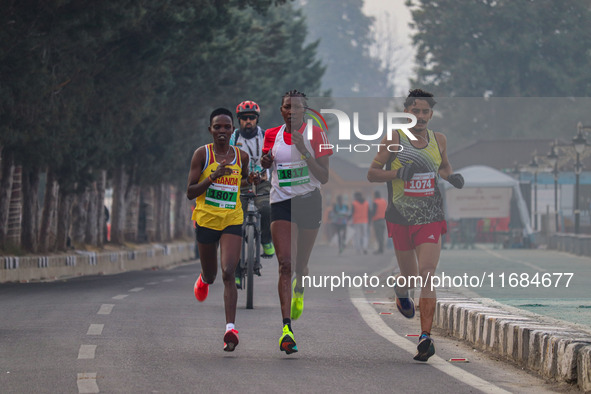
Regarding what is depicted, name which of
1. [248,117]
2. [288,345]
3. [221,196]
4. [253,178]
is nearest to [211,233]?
[221,196]

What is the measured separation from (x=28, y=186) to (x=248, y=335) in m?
18.0

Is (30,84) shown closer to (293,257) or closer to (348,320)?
(348,320)

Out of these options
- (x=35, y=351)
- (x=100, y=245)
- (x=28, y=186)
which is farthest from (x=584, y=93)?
(x=35, y=351)

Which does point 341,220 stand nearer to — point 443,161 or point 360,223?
point 360,223

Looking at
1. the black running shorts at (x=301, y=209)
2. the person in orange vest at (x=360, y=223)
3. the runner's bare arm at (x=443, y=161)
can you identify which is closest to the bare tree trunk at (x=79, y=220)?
the person in orange vest at (x=360, y=223)

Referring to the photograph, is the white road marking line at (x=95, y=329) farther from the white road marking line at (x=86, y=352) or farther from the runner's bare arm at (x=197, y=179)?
the runner's bare arm at (x=197, y=179)

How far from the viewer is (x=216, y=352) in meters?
10.2

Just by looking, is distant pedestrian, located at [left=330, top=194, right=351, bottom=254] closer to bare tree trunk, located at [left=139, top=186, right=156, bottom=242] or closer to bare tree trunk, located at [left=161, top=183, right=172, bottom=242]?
bare tree trunk, located at [left=139, top=186, right=156, bottom=242]

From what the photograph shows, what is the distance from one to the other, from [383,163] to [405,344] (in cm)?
169

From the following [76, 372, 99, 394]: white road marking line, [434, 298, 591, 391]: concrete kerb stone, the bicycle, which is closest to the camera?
[76, 372, 99, 394]: white road marking line

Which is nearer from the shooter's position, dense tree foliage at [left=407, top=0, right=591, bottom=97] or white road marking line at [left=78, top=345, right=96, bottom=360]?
white road marking line at [left=78, top=345, right=96, bottom=360]

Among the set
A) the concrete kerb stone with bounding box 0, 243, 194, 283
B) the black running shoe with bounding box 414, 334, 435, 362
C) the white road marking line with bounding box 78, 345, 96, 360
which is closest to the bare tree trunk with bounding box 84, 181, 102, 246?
the concrete kerb stone with bounding box 0, 243, 194, 283

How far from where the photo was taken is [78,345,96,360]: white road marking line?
9.73m

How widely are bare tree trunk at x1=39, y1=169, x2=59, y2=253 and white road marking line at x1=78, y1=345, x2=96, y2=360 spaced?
1966cm
